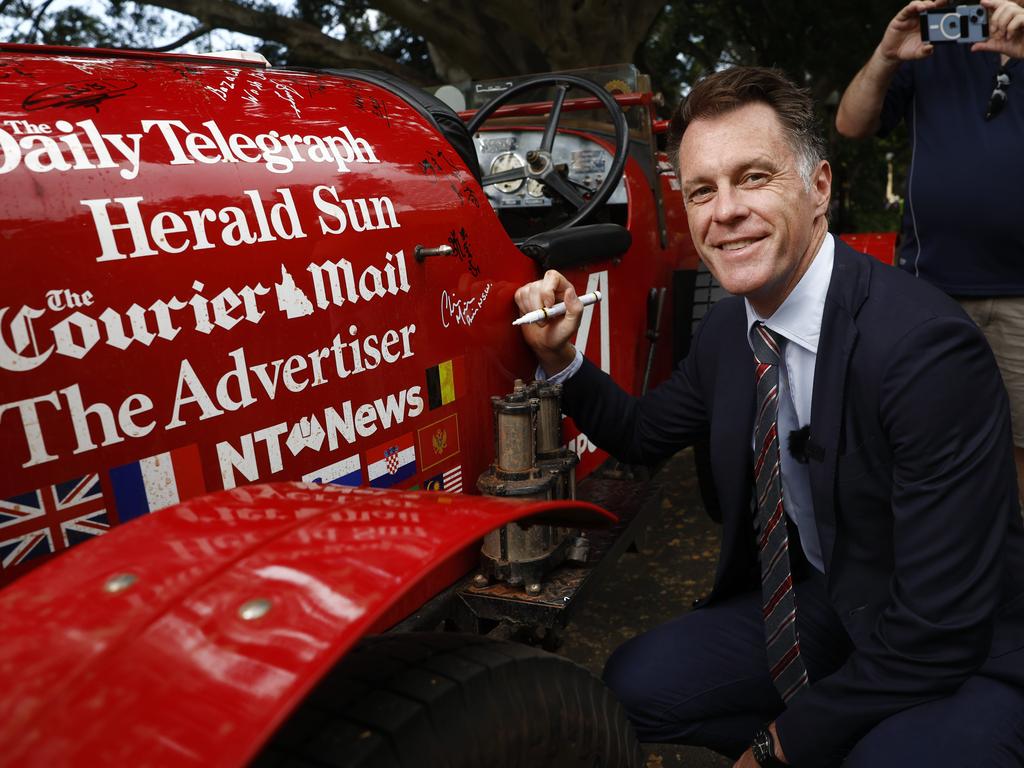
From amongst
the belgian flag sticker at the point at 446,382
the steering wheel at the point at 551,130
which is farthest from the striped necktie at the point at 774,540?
the steering wheel at the point at 551,130

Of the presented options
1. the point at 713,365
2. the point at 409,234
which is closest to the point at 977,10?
the point at 713,365

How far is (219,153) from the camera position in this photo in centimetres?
123

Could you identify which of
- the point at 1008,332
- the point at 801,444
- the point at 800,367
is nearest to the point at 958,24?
the point at 1008,332

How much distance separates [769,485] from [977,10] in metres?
1.53

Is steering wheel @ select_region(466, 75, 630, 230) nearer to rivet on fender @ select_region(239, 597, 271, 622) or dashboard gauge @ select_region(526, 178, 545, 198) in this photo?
dashboard gauge @ select_region(526, 178, 545, 198)

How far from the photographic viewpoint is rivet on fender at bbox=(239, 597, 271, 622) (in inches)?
30.2

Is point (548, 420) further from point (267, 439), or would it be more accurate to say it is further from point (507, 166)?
point (507, 166)

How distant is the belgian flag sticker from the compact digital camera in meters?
1.65

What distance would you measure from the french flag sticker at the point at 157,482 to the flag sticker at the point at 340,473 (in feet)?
0.68

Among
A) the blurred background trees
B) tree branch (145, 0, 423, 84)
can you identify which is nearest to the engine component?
the blurred background trees

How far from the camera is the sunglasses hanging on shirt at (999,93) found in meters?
2.26

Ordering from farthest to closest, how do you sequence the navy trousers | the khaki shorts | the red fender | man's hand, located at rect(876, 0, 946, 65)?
the khaki shorts < man's hand, located at rect(876, 0, 946, 65) < the navy trousers < the red fender

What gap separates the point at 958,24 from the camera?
220 cm

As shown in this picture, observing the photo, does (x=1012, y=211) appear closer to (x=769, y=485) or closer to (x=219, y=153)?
(x=769, y=485)
